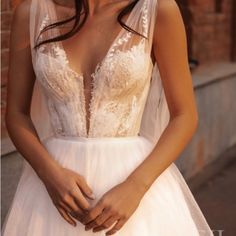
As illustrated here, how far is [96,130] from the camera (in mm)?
2145

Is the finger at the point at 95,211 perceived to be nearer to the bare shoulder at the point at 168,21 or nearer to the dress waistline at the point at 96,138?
the dress waistline at the point at 96,138

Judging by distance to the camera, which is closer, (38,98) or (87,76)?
(87,76)

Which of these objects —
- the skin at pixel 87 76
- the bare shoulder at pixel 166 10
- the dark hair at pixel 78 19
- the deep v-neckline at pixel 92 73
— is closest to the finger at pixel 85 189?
the skin at pixel 87 76

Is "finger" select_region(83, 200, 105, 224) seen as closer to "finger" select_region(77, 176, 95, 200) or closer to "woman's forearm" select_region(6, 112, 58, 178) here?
"finger" select_region(77, 176, 95, 200)

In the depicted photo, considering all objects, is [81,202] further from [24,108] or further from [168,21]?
[168,21]

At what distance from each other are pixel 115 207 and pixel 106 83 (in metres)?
0.42

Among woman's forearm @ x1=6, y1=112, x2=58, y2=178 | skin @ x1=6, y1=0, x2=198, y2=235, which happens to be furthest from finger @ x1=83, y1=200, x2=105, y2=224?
woman's forearm @ x1=6, y1=112, x2=58, y2=178

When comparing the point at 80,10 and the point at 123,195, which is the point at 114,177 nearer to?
the point at 123,195

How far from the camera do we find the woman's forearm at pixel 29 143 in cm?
206

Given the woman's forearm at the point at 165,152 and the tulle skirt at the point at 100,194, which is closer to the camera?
the woman's forearm at the point at 165,152

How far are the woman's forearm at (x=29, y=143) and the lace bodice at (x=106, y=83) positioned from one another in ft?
0.36

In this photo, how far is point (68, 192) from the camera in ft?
6.45

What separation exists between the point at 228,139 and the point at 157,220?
589cm

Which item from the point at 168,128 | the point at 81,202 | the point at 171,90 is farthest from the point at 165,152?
the point at 81,202
